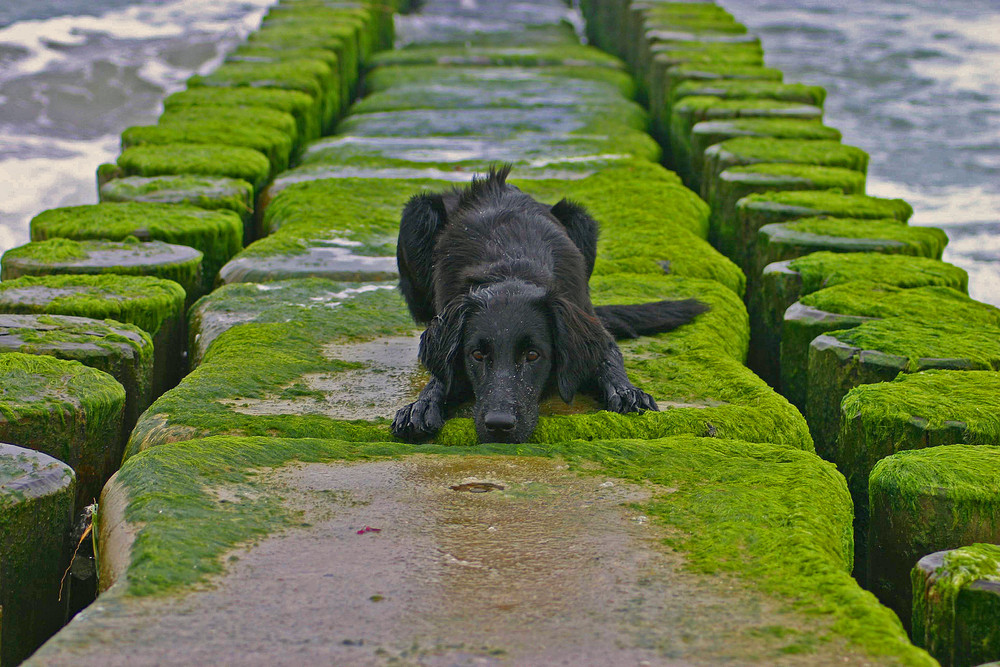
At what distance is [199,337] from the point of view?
490 cm

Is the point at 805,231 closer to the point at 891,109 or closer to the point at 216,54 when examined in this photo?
the point at 891,109

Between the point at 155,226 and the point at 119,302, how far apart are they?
1162 millimetres

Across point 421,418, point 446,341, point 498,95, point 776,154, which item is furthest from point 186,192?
point 498,95

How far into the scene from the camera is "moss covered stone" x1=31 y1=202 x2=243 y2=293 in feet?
18.5

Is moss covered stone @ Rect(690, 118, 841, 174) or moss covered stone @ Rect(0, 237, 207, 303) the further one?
moss covered stone @ Rect(690, 118, 841, 174)

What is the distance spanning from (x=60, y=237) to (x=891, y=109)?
44.8 feet

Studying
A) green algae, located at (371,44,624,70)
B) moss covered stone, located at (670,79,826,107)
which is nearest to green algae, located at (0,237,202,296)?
moss covered stone, located at (670,79,826,107)

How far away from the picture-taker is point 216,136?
7.97 meters

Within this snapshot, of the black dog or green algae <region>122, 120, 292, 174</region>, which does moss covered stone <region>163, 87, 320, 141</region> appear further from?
the black dog

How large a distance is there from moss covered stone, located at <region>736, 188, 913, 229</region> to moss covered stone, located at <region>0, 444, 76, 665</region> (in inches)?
166

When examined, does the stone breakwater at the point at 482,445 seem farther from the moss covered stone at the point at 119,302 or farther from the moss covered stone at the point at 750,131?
the moss covered stone at the point at 750,131

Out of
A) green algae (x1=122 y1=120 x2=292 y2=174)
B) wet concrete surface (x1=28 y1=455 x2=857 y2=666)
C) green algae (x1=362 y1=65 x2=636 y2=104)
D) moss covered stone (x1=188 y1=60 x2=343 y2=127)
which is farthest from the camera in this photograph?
green algae (x1=362 y1=65 x2=636 y2=104)

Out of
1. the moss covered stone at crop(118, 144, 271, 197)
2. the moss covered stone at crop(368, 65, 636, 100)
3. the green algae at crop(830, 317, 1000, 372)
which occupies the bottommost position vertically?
the moss covered stone at crop(368, 65, 636, 100)

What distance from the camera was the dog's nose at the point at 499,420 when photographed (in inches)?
139
